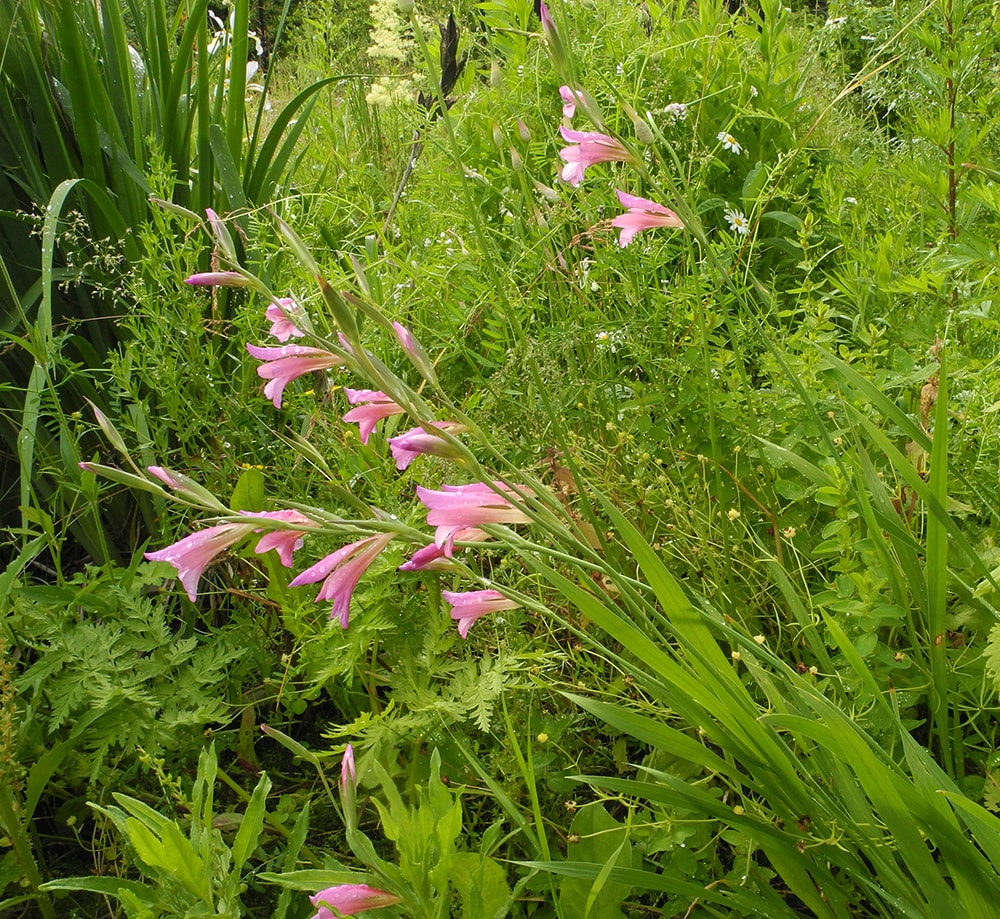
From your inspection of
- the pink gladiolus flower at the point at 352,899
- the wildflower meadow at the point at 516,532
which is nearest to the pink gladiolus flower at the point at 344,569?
the wildflower meadow at the point at 516,532

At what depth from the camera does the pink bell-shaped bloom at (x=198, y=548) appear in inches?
34.1

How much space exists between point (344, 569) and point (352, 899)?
32cm

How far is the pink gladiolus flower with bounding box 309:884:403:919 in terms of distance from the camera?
0.86 metres

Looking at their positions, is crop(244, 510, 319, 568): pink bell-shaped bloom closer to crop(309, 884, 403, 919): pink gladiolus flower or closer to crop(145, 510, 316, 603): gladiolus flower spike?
crop(145, 510, 316, 603): gladiolus flower spike

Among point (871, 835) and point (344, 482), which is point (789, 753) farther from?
point (344, 482)

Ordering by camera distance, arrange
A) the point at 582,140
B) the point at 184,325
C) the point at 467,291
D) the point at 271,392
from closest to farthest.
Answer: the point at 271,392 → the point at 582,140 → the point at 184,325 → the point at 467,291

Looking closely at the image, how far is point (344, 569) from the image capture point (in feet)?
2.88

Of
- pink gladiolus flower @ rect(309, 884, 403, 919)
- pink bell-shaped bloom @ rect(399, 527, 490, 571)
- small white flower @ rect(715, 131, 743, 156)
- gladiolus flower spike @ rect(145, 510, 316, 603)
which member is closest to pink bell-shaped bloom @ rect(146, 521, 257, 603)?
gladiolus flower spike @ rect(145, 510, 316, 603)

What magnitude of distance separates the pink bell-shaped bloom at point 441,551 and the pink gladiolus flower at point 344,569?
0.04 metres

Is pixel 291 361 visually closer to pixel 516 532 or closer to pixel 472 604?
pixel 472 604

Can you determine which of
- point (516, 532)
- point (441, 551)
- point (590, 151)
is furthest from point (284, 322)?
point (516, 532)

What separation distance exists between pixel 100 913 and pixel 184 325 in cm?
95

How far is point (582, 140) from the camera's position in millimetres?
1190

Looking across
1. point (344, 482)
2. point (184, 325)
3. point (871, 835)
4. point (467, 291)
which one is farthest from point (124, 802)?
point (467, 291)
